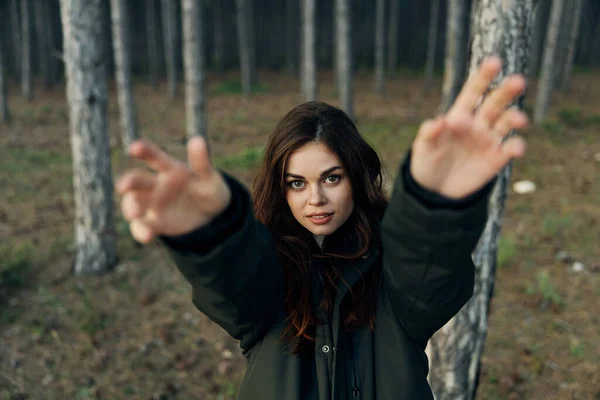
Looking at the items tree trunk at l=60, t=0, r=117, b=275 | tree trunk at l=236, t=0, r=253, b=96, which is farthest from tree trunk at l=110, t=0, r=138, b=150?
tree trunk at l=236, t=0, r=253, b=96

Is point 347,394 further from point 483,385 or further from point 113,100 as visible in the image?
point 113,100

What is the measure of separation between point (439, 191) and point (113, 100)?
823 inches

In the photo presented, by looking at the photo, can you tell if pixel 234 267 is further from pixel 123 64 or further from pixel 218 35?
pixel 218 35

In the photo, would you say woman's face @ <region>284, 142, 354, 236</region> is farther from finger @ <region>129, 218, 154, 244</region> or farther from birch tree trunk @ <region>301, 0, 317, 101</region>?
birch tree trunk @ <region>301, 0, 317, 101</region>

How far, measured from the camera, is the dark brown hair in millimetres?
1733

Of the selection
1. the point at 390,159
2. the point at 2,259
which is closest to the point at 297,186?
the point at 2,259

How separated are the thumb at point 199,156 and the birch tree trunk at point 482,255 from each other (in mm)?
2032

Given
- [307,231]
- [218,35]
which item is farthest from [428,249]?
[218,35]

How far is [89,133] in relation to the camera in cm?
591

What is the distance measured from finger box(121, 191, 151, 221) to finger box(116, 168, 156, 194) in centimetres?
2

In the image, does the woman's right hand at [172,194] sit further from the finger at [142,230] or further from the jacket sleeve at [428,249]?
the jacket sleeve at [428,249]

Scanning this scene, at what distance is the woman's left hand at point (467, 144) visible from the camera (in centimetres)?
121

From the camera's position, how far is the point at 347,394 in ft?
5.46

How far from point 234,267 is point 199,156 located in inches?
14.3
